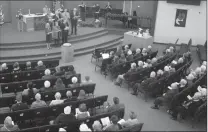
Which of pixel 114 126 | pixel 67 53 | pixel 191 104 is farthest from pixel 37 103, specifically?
pixel 67 53

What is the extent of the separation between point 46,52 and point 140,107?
684cm

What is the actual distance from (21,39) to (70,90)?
24.7 feet

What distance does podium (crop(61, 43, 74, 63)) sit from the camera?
1558 cm

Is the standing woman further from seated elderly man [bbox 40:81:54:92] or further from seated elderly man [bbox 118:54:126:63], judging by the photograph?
seated elderly man [bbox 40:81:54:92]

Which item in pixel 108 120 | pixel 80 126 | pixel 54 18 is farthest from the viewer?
pixel 54 18

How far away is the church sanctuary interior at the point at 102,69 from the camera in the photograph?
9.30 metres

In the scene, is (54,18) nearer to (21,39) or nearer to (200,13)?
(21,39)

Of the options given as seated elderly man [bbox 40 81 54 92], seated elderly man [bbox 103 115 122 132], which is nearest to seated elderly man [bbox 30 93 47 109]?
seated elderly man [bbox 40 81 54 92]

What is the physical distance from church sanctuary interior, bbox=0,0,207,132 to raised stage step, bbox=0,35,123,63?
0.05 meters

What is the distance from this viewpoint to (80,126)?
8062mm

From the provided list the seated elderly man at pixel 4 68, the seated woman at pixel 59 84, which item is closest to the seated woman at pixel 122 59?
the seated woman at pixel 59 84

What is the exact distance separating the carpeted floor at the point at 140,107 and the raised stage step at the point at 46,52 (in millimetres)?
1727

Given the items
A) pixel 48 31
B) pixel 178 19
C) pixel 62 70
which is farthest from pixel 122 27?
pixel 62 70

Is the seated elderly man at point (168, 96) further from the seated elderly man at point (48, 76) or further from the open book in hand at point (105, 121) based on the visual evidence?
the seated elderly man at point (48, 76)
